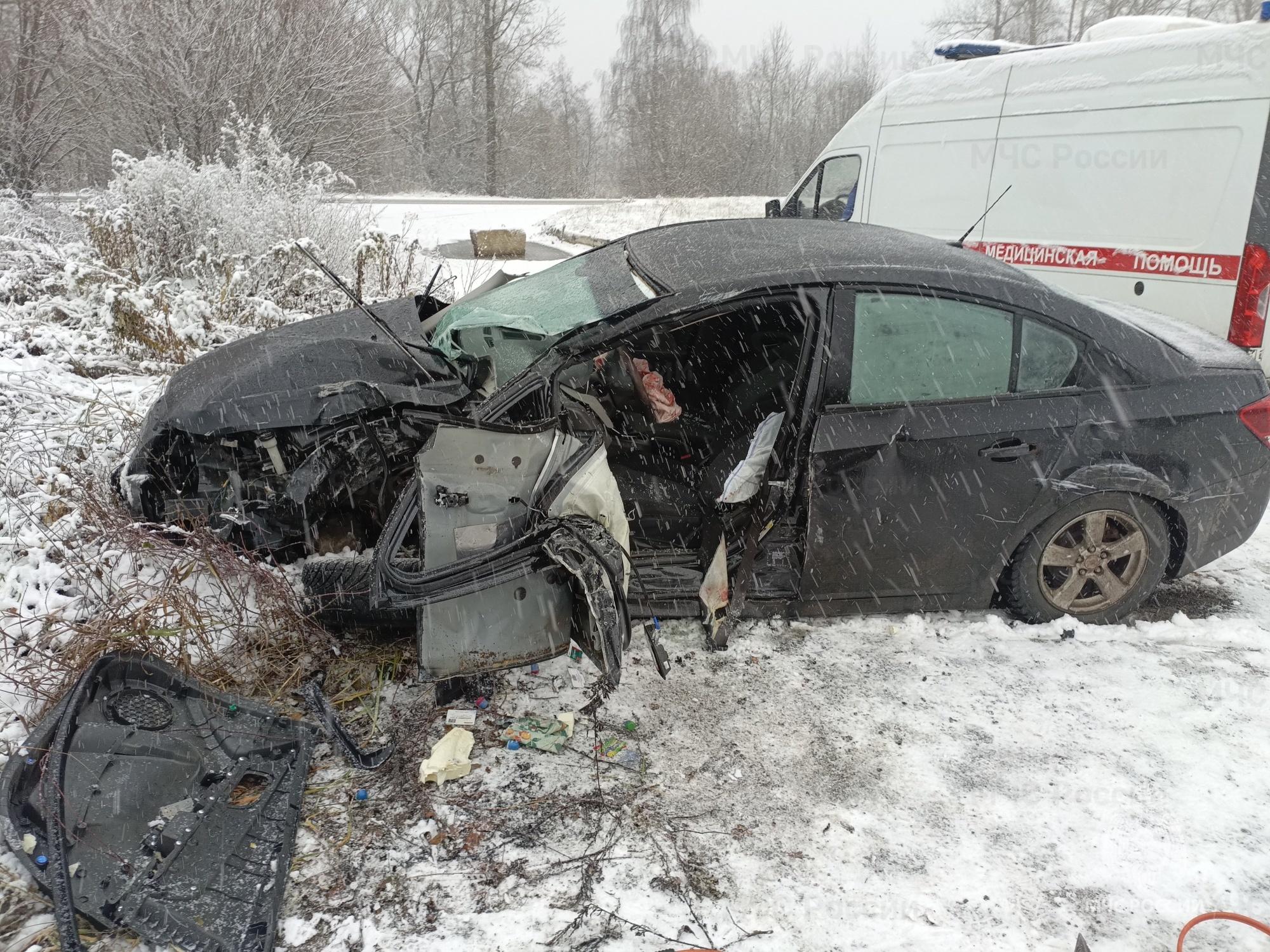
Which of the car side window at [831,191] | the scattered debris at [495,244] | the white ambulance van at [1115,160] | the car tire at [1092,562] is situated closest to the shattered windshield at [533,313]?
the car tire at [1092,562]

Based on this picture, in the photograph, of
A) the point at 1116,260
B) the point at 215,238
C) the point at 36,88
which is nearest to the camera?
the point at 1116,260

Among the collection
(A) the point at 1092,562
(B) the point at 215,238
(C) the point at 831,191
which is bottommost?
(A) the point at 1092,562

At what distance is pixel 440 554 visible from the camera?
262 centimetres

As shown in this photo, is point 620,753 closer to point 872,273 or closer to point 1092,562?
point 872,273

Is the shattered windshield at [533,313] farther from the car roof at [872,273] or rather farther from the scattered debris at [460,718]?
the scattered debris at [460,718]

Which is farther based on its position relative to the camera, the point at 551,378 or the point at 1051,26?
the point at 1051,26

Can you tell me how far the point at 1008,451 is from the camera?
312 centimetres

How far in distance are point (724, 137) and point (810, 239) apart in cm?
3327

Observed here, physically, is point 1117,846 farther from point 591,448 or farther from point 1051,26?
point 1051,26

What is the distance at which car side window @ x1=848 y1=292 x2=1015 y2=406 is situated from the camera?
9.99 ft

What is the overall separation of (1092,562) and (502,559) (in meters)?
2.52

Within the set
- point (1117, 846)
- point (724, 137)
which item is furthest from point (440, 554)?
point (724, 137)

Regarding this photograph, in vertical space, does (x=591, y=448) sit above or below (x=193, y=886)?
above

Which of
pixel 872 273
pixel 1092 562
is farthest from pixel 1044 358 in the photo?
pixel 1092 562
